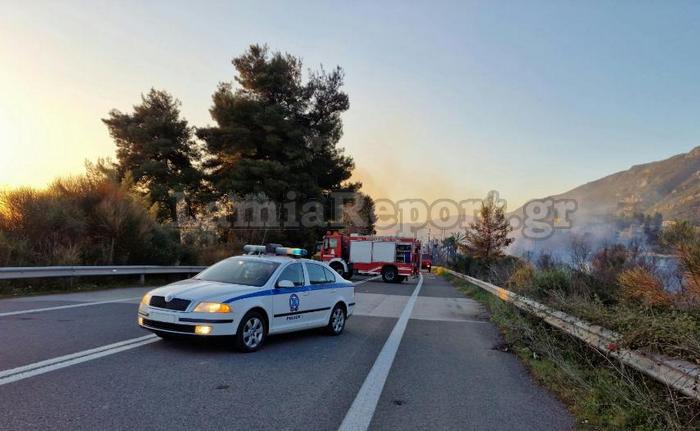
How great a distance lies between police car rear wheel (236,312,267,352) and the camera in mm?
7371

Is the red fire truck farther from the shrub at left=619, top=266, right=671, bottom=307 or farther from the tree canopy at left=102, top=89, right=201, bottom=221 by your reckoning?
the shrub at left=619, top=266, right=671, bottom=307

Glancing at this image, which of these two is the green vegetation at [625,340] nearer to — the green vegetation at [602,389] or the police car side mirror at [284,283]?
the green vegetation at [602,389]

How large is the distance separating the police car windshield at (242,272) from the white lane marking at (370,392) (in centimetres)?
227

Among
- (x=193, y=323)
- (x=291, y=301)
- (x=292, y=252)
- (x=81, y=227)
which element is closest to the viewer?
(x=193, y=323)

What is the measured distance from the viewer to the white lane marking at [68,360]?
5.46m

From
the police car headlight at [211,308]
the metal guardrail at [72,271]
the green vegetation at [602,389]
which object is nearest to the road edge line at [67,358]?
the police car headlight at [211,308]

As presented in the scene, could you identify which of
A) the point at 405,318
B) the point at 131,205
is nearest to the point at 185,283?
the point at 405,318

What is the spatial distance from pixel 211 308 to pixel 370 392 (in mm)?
2590

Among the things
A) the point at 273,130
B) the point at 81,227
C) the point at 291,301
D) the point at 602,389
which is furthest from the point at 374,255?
the point at 602,389

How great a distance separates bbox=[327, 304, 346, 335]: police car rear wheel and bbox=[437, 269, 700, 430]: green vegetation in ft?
10.9

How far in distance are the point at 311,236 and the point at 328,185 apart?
15.4ft

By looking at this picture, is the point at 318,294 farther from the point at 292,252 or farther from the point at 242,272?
the point at 242,272

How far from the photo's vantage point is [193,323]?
22.9ft

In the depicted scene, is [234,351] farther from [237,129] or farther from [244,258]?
[237,129]
